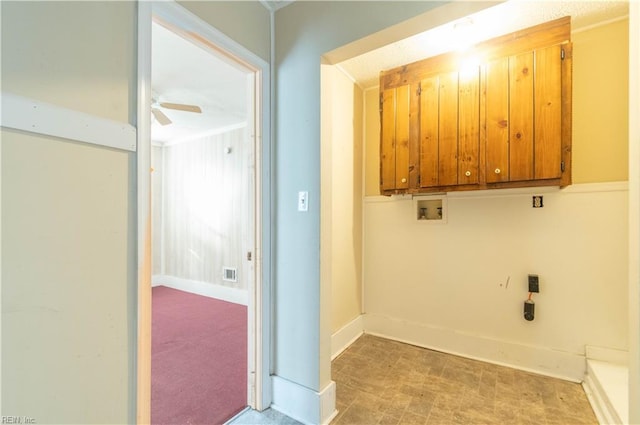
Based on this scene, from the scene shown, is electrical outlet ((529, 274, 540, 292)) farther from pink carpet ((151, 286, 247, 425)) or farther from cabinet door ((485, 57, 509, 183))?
pink carpet ((151, 286, 247, 425))

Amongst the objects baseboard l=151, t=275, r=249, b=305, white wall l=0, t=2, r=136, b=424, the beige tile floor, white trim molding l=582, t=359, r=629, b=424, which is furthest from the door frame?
baseboard l=151, t=275, r=249, b=305

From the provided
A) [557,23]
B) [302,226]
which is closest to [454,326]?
[302,226]

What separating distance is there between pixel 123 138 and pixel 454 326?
278cm

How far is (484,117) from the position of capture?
2.03 metres

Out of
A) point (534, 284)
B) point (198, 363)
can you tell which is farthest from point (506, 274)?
point (198, 363)

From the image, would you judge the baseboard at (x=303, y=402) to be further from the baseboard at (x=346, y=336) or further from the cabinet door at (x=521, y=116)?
the cabinet door at (x=521, y=116)

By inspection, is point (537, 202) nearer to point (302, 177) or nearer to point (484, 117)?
point (484, 117)

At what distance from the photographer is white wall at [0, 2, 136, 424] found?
2.77 ft

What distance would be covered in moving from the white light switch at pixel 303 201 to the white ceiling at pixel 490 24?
4.95 ft

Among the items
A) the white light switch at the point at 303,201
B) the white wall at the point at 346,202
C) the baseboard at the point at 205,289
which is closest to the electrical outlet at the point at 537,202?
the white wall at the point at 346,202

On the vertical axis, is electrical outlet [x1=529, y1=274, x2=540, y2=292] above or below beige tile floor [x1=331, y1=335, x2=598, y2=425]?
above

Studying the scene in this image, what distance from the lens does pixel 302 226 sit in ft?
5.40

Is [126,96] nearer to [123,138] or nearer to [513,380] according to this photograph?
[123,138]

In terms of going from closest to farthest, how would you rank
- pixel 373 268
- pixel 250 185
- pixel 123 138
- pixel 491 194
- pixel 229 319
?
1. pixel 123 138
2. pixel 250 185
3. pixel 491 194
4. pixel 373 268
5. pixel 229 319
